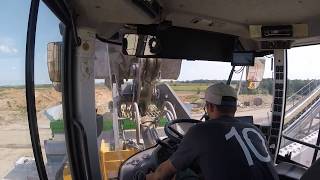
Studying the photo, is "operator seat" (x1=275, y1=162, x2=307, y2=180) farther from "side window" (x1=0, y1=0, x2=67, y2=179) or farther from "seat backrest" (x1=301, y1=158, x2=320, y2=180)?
"side window" (x1=0, y1=0, x2=67, y2=179)

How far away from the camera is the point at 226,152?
99.0 inches

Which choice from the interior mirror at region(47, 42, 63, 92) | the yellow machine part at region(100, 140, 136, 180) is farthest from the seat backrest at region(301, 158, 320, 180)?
the yellow machine part at region(100, 140, 136, 180)

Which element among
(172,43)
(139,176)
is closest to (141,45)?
(172,43)

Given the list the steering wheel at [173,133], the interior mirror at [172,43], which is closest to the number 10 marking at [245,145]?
the steering wheel at [173,133]

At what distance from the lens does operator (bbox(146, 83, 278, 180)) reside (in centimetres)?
249

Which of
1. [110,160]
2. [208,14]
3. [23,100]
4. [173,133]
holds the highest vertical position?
[208,14]

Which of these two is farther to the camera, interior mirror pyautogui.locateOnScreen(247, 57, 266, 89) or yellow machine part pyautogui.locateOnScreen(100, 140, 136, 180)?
yellow machine part pyautogui.locateOnScreen(100, 140, 136, 180)

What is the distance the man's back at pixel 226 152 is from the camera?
2492 millimetres

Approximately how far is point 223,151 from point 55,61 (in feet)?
3.54

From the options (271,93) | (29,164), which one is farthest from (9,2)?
(271,93)

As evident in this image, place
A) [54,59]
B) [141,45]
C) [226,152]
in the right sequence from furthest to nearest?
1. [141,45]
2. [54,59]
3. [226,152]

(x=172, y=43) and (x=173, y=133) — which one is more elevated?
(x=172, y=43)

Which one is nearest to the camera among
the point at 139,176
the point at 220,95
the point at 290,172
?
the point at 220,95

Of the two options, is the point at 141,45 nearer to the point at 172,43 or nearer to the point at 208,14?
the point at 172,43
